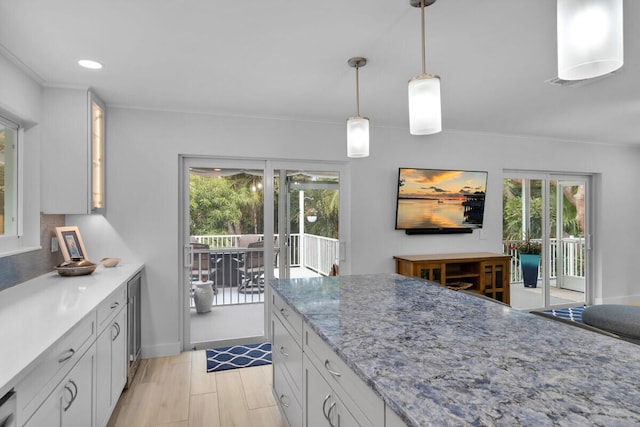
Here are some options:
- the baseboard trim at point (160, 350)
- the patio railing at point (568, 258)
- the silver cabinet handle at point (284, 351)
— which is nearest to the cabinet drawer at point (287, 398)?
the silver cabinet handle at point (284, 351)

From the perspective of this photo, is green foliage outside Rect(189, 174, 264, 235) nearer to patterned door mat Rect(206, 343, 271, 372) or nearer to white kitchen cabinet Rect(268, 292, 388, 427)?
patterned door mat Rect(206, 343, 271, 372)

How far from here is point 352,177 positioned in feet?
Result: 14.5

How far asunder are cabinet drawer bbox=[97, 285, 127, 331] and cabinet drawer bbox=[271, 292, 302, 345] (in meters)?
1.02

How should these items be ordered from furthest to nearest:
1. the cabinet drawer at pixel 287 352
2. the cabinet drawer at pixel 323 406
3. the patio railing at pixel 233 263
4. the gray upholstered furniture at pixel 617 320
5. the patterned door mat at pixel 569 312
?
the patterned door mat at pixel 569 312
the patio railing at pixel 233 263
the gray upholstered furniture at pixel 617 320
the cabinet drawer at pixel 287 352
the cabinet drawer at pixel 323 406

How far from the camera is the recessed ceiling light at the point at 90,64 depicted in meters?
2.60

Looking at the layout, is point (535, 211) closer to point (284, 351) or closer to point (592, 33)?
point (284, 351)

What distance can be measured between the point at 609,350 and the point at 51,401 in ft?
6.84

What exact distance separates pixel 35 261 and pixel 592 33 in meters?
Answer: 3.47

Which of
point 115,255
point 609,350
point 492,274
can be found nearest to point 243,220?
point 115,255

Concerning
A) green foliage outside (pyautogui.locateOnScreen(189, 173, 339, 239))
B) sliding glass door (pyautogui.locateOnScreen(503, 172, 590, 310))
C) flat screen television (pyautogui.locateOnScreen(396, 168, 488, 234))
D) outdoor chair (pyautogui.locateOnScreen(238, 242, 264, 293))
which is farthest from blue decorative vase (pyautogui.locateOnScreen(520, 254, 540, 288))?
outdoor chair (pyautogui.locateOnScreen(238, 242, 264, 293))

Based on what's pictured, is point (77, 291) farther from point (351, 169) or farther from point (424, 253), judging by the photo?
point (424, 253)

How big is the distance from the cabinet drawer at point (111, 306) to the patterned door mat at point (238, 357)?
1081mm

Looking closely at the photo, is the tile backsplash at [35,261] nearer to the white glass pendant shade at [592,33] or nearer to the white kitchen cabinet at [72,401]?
the white kitchen cabinet at [72,401]

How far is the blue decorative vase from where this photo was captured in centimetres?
532
